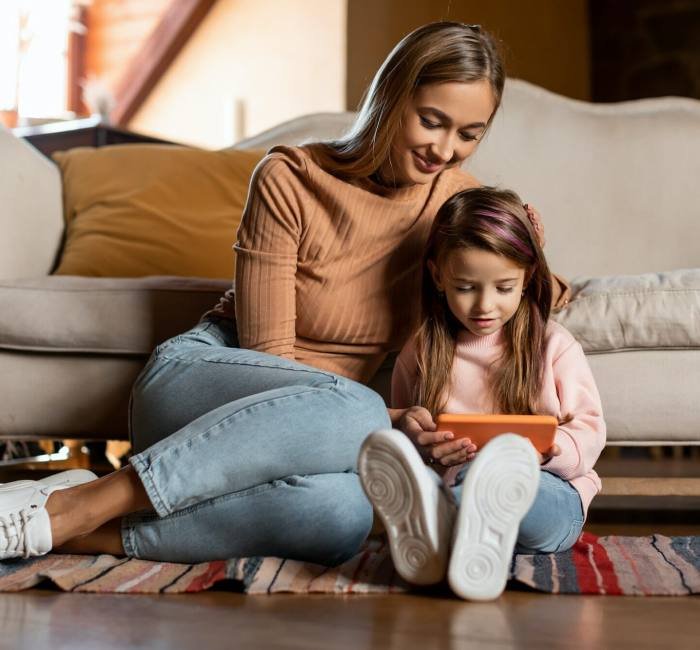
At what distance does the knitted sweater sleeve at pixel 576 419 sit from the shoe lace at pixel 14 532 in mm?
672

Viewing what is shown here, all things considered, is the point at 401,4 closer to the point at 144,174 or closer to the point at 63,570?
the point at 144,174

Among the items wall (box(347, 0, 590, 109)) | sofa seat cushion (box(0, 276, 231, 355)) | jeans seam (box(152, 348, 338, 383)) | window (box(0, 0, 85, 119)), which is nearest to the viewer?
jeans seam (box(152, 348, 338, 383))

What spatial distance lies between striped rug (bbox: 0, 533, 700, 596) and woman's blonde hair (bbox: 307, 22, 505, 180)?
22.9 inches

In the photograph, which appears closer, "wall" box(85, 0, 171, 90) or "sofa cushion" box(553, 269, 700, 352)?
"sofa cushion" box(553, 269, 700, 352)

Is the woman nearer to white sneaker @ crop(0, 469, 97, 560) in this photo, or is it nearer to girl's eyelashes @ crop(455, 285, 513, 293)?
white sneaker @ crop(0, 469, 97, 560)

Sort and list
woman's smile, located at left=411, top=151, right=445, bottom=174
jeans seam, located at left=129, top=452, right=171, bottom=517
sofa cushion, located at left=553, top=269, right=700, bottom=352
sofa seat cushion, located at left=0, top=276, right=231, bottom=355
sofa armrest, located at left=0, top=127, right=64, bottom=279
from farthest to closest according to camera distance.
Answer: sofa armrest, located at left=0, top=127, right=64, bottom=279 < sofa seat cushion, located at left=0, top=276, right=231, bottom=355 < sofa cushion, located at left=553, top=269, right=700, bottom=352 < woman's smile, located at left=411, top=151, right=445, bottom=174 < jeans seam, located at left=129, top=452, right=171, bottom=517

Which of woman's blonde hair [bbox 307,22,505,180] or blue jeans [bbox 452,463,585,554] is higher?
woman's blonde hair [bbox 307,22,505,180]

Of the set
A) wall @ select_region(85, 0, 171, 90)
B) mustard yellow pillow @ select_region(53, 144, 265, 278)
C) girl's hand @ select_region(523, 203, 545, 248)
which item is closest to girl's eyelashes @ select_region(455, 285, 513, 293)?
girl's hand @ select_region(523, 203, 545, 248)

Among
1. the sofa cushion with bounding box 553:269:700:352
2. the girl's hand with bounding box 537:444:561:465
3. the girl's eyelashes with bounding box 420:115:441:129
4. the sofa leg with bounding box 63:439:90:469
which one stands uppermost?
the girl's eyelashes with bounding box 420:115:441:129

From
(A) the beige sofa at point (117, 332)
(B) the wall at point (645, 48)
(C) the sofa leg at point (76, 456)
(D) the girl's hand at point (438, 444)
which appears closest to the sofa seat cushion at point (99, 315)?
(A) the beige sofa at point (117, 332)

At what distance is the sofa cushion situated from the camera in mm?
1738

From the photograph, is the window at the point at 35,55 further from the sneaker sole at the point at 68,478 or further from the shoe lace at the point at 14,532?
the shoe lace at the point at 14,532

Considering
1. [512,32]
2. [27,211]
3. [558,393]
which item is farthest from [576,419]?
[512,32]

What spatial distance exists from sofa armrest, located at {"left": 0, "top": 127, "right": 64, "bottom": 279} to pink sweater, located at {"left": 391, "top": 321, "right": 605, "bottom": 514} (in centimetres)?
97
